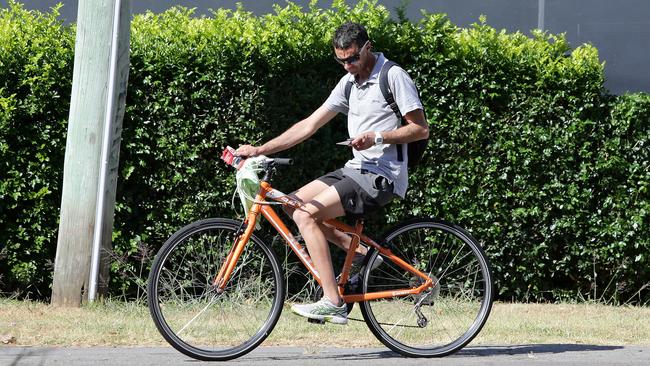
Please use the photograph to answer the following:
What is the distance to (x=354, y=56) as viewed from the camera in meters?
6.08

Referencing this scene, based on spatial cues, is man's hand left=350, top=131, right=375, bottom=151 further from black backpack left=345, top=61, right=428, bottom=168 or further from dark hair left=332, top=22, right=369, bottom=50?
dark hair left=332, top=22, right=369, bottom=50

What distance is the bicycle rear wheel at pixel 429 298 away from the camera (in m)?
6.37

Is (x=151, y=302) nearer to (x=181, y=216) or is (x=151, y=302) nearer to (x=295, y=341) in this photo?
(x=295, y=341)

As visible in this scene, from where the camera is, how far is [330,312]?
241 inches

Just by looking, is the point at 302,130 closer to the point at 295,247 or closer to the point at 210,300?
the point at 295,247

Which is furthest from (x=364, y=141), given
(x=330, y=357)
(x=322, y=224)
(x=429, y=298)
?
(x=330, y=357)

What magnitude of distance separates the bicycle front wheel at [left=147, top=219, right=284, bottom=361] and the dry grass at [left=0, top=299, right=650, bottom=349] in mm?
581

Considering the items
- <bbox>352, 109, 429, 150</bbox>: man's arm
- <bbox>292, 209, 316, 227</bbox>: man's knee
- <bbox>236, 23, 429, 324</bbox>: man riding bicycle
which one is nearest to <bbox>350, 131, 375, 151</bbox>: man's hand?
<bbox>352, 109, 429, 150</bbox>: man's arm

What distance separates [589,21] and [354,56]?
6.28 metres

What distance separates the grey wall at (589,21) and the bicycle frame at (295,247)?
5655 mm

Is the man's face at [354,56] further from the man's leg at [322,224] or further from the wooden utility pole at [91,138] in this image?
the wooden utility pole at [91,138]

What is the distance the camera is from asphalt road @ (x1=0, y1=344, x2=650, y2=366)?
6.10m

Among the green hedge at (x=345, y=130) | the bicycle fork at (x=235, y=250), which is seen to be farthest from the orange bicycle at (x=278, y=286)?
the green hedge at (x=345, y=130)

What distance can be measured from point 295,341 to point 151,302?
1189mm
